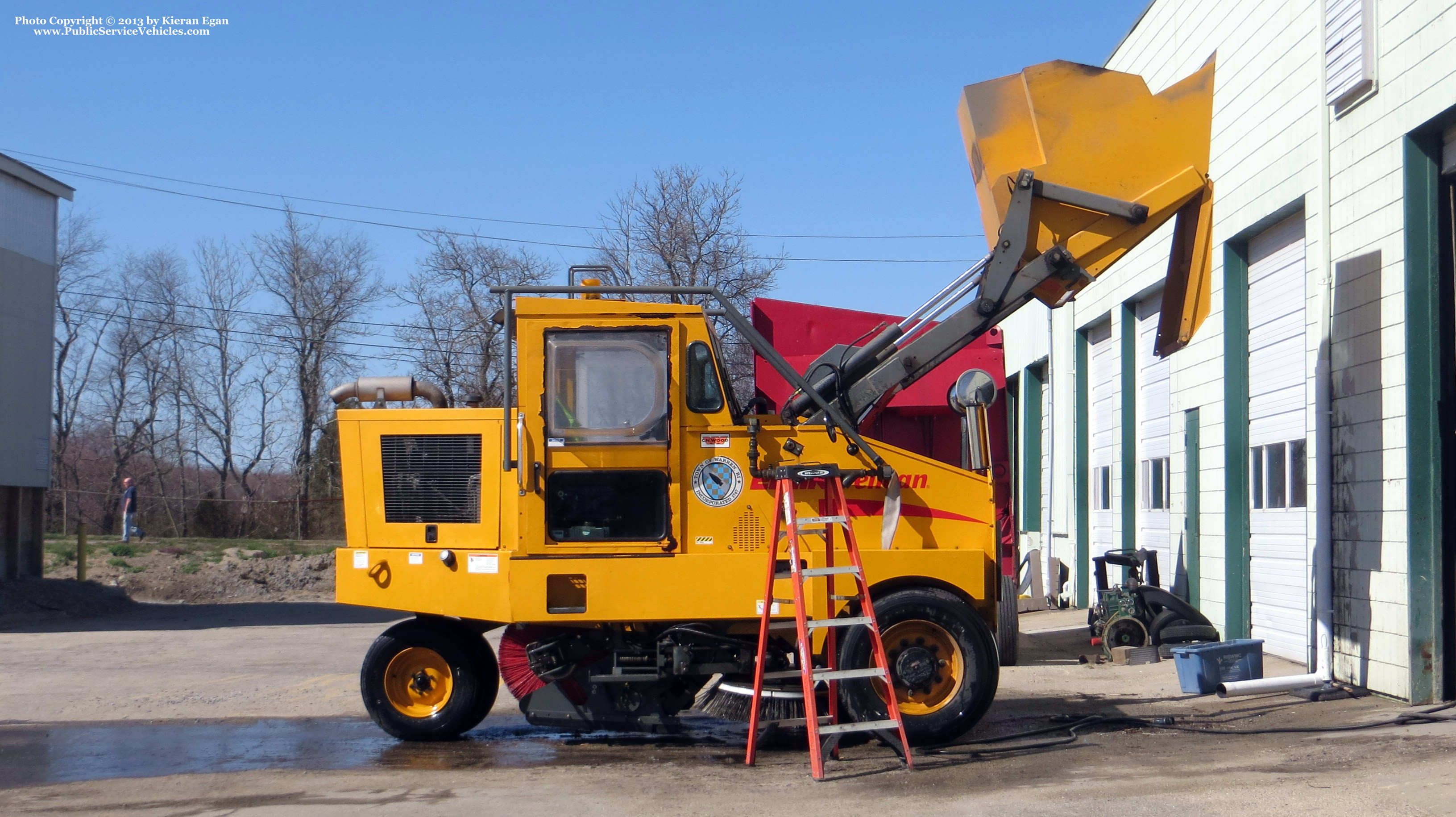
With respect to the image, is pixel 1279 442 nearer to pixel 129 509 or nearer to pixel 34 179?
pixel 34 179

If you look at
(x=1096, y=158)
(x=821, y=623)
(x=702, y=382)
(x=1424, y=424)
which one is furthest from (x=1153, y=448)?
(x=821, y=623)

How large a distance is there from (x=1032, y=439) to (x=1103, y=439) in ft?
16.7

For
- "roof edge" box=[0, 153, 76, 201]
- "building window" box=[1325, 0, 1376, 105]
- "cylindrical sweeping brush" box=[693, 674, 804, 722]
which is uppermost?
"roof edge" box=[0, 153, 76, 201]

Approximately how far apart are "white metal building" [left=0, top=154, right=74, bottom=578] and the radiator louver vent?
52.2ft

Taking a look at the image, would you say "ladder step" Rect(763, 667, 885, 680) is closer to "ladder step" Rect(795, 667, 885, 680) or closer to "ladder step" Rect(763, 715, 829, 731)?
"ladder step" Rect(795, 667, 885, 680)

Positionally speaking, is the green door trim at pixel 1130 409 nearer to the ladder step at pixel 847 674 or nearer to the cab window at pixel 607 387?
the ladder step at pixel 847 674

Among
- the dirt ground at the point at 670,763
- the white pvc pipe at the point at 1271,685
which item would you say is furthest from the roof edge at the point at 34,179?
the white pvc pipe at the point at 1271,685

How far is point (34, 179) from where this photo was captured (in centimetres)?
2161

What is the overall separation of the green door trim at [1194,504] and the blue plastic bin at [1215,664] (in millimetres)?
3330

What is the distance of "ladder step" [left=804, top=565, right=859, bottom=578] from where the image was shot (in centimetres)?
719

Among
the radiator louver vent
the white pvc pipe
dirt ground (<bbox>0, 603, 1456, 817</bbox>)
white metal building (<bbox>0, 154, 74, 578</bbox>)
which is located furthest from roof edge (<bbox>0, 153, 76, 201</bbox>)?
the white pvc pipe

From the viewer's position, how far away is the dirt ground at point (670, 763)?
248 inches

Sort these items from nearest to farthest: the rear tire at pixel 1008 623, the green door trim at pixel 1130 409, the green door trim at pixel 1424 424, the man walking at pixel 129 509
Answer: the green door trim at pixel 1424 424, the rear tire at pixel 1008 623, the green door trim at pixel 1130 409, the man walking at pixel 129 509

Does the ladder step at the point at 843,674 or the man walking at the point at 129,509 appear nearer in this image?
the ladder step at the point at 843,674
